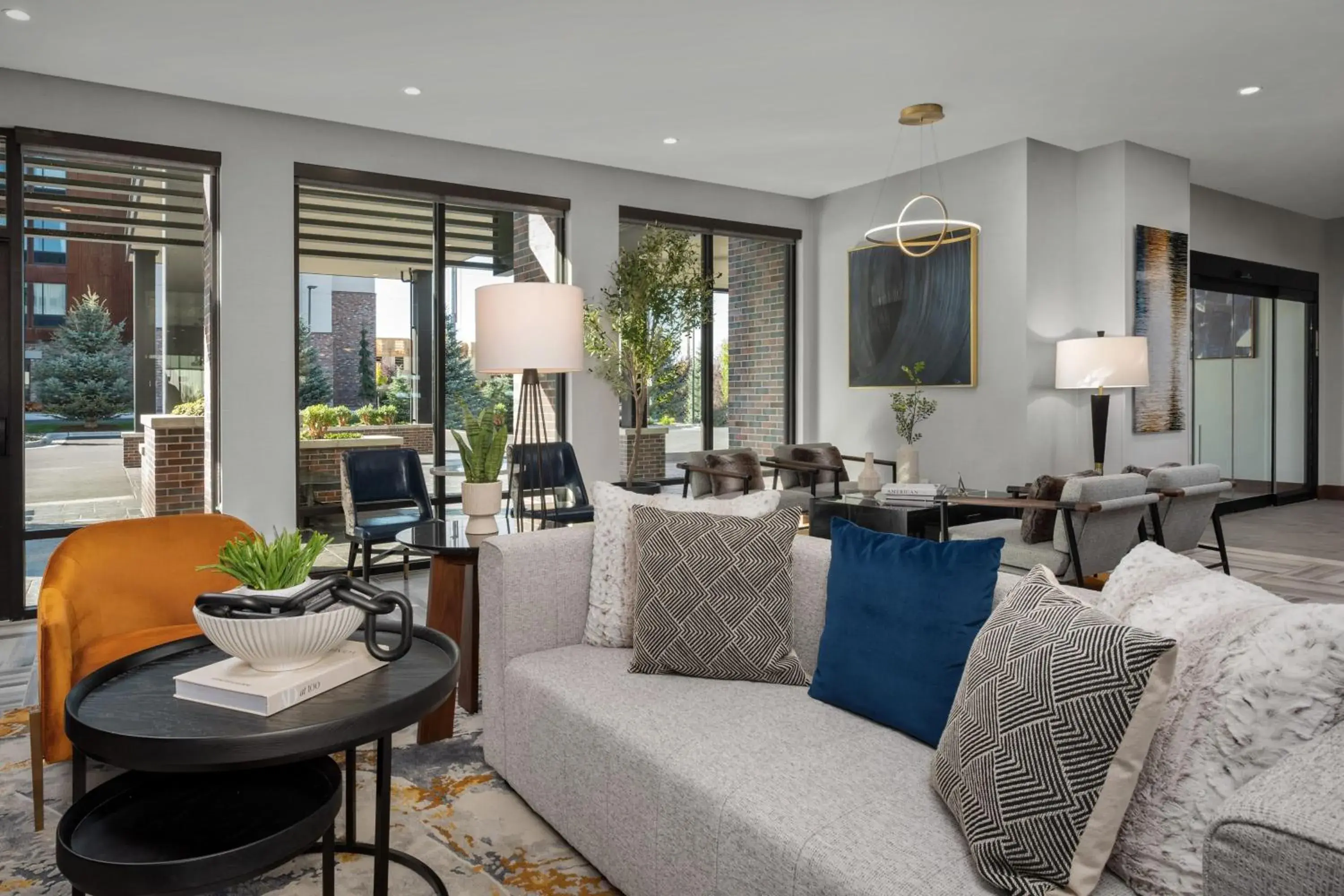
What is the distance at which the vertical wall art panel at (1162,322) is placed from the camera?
5699 millimetres

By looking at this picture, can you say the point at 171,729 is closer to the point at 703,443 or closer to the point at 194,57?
the point at 194,57

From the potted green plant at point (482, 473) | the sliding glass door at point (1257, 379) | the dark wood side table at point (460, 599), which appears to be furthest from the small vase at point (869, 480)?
the sliding glass door at point (1257, 379)

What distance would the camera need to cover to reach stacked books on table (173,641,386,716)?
1.52 metres

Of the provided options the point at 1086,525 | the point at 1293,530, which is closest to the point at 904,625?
the point at 1086,525

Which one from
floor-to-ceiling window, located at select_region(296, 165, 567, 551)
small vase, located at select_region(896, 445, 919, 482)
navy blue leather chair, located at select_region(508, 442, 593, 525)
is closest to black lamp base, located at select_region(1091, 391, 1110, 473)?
small vase, located at select_region(896, 445, 919, 482)

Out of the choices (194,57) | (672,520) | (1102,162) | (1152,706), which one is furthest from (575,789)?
(1102,162)

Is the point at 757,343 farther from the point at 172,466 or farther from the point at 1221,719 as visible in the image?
the point at 1221,719

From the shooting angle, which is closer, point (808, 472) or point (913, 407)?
point (808, 472)

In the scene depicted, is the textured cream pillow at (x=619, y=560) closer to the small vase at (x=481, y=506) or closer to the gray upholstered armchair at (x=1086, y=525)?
the small vase at (x=481, y=506)

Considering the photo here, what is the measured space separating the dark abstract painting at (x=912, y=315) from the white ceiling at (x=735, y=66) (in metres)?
0.79

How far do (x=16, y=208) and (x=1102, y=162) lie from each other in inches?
246

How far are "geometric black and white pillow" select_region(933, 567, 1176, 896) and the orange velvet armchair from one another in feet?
7.25

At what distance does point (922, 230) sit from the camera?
6211 mm

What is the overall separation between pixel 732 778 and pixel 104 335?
14.7 feet
